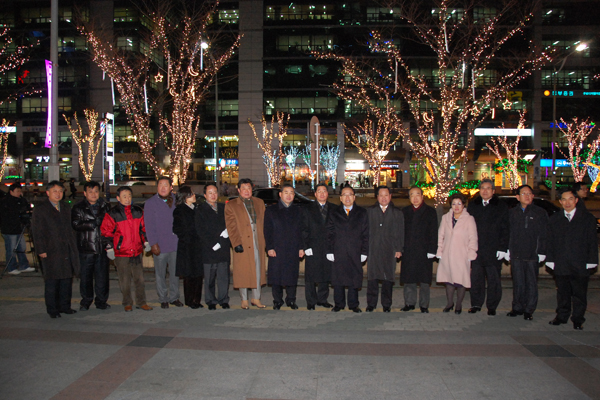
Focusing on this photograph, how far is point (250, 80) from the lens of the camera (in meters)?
53.5

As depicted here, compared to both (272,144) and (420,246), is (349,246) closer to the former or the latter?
(420,246)

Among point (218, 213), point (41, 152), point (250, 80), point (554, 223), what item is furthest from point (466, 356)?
point (41, 152)

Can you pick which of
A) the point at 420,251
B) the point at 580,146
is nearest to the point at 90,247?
the point at 420,251

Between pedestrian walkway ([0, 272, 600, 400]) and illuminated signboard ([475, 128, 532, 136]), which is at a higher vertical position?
illuminated signboard ([475, 128, 532, 136])

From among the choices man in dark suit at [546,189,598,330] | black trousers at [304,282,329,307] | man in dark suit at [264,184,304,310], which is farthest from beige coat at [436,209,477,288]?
man in dark suit at [264,184,304,310]

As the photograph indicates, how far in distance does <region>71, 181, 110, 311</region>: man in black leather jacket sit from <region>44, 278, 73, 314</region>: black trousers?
0.25 m

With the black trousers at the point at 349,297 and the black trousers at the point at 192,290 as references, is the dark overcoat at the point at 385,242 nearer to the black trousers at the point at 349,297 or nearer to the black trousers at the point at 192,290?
the black trousers at the point at 349,297

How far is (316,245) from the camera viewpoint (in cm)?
712

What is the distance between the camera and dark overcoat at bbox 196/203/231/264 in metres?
7.14

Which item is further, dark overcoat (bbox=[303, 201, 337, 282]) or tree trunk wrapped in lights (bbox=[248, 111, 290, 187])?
tree trunk wrapped in lights (bbox=[248, 111, 290, 187])

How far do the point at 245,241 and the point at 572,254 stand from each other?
16.0 feet

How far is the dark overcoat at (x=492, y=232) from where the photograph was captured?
6.82 m

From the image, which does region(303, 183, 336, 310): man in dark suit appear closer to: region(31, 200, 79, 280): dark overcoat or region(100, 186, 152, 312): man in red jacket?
region(100, 186, 152, 312): man in red jacket

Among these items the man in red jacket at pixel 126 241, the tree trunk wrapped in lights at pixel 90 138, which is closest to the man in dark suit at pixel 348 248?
the man in red jacket at pixel 126 241
